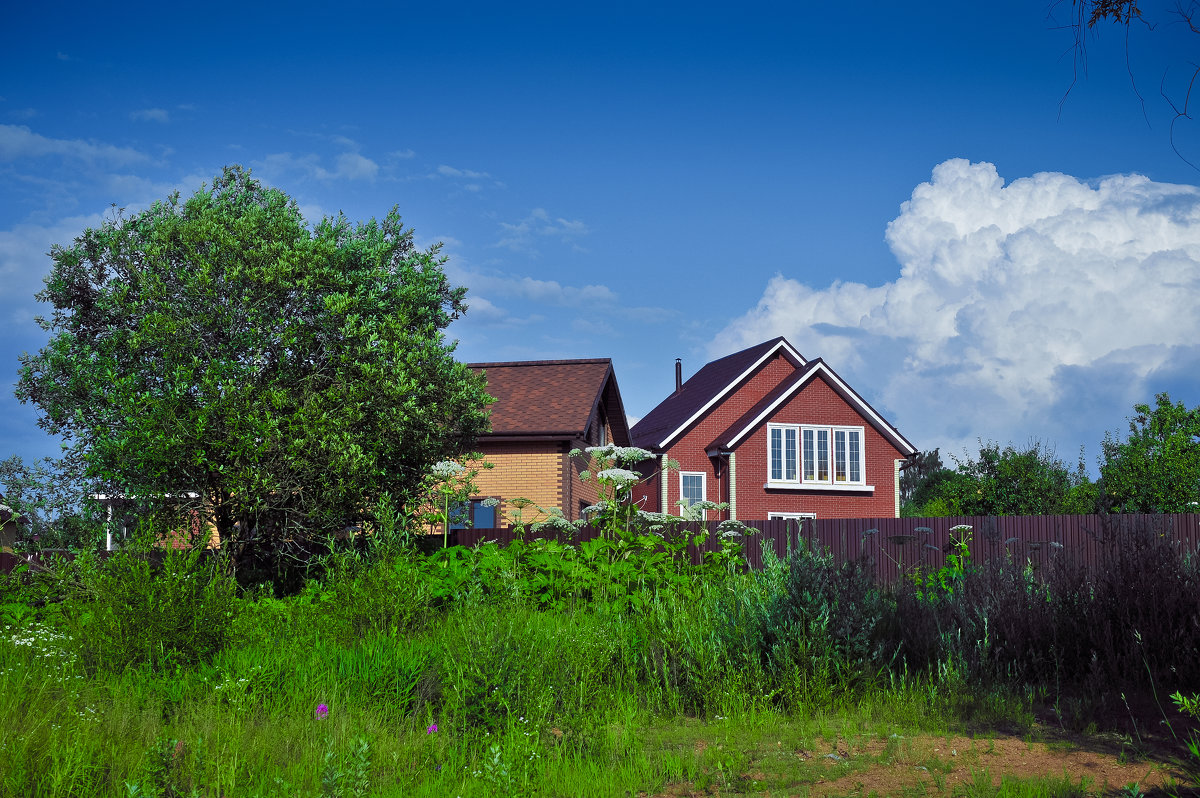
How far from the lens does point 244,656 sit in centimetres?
660

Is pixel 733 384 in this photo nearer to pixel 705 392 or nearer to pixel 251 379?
pixel 705 392

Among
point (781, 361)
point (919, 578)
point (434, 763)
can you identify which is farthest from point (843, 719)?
point (781, 361)

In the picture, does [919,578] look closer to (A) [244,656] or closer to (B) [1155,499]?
(A) [244,656]

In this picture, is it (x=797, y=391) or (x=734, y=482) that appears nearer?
(x=734, y=482)

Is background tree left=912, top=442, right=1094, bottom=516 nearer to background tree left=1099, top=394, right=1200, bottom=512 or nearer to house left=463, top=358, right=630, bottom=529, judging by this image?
background tree left=1099, top=394, right=1200, bottom=512

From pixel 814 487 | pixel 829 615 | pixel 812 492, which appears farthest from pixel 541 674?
pixel 812 492

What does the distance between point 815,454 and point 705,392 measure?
208 inches

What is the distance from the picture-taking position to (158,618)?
260 inches

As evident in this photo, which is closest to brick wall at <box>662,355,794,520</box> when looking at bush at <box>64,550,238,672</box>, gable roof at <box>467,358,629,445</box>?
gable roof at <box>467,358,629,445</box>

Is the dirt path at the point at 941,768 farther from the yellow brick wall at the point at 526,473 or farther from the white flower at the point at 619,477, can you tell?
the yellow brick wall at the point at 526,473

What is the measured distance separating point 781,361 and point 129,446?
79.8 feet

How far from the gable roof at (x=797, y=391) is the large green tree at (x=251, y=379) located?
15720 mm

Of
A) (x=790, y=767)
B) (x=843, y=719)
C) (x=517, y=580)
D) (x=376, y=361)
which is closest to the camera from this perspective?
(x=790, y=767)

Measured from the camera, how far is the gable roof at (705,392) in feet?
101
